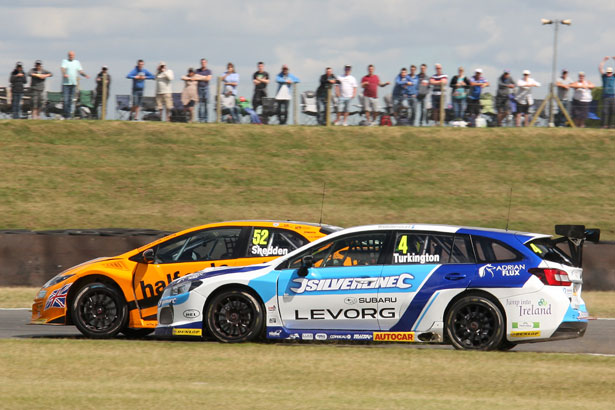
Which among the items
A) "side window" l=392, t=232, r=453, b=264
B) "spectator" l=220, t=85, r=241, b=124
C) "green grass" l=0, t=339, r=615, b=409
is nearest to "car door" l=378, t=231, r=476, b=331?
"side window" l=392, t=232, r=453, b=264

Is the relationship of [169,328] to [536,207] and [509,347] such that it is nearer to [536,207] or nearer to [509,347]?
[509,347]

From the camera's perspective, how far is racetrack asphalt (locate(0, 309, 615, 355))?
10602mm

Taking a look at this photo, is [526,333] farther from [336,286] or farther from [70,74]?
[70,74]

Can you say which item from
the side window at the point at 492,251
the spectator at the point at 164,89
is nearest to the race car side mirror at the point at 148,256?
the side window at the point at 492,251

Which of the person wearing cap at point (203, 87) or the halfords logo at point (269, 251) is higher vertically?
the person wearing cap at point (203, 87)

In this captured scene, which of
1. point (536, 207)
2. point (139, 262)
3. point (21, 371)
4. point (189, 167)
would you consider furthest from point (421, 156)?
point (21, 371)

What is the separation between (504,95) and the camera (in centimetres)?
2741

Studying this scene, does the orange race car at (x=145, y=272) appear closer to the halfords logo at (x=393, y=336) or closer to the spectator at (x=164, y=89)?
the halfords logo at (x=393, y=336)

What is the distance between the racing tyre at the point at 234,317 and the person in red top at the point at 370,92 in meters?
17.2

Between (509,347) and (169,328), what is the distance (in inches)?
132

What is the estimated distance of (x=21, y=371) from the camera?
26.9 ft

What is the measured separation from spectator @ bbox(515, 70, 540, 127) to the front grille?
18357 millimetres

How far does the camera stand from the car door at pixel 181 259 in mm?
10828

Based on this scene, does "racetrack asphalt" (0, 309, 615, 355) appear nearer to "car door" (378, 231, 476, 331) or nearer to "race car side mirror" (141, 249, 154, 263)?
"car door" (378, 231, 476, 331)
